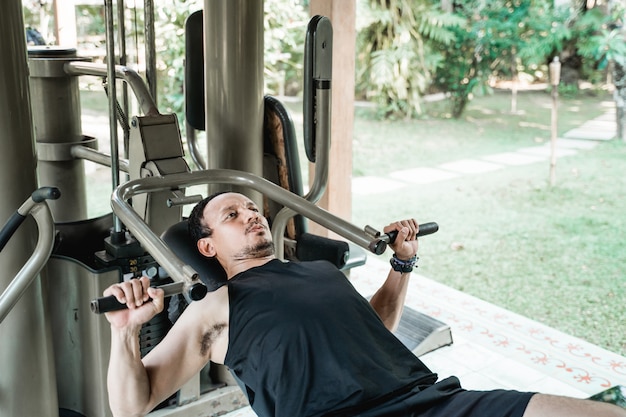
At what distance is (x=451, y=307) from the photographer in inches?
143

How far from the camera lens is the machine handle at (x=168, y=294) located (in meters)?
1.35

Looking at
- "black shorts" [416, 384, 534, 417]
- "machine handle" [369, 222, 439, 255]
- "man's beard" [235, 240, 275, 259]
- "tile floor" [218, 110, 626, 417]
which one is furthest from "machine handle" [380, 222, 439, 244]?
"tile floor" [218, 110, 626, 417]

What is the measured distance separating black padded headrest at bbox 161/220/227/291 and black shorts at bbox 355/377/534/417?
53 centimetres

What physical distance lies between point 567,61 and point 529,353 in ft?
12.6

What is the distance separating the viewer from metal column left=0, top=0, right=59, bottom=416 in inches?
81.9

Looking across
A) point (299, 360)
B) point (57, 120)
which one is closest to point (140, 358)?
point (299, 360)

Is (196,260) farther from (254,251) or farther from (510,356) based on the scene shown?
(510,356)

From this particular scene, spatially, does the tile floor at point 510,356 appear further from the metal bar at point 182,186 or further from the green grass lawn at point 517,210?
the metal bar at point 182,186

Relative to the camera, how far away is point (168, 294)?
4.61ft

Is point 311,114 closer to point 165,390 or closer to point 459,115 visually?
point 165,390

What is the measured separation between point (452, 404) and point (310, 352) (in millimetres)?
347

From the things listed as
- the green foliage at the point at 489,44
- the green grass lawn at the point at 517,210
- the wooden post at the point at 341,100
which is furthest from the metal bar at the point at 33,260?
the green foliage at the point at 489,44

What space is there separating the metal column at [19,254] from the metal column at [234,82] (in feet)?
2.09

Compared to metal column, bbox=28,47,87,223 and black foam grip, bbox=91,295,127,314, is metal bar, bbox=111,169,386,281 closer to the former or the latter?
black foam grip, bbox=91,295,127,314
